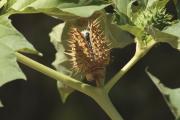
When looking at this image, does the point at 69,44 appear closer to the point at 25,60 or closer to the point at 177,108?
the point at 25,60

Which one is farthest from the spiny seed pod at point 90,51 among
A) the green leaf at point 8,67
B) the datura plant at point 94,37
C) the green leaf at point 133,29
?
the green leaf at point 8,67

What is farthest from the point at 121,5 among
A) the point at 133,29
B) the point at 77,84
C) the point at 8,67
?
the point at 8,67

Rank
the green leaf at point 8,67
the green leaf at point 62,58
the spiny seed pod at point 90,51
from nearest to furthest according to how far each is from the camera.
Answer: the green leaf at point 8,67 → the spiny seed pod at point 90,51 → the green leaf at point 62,58

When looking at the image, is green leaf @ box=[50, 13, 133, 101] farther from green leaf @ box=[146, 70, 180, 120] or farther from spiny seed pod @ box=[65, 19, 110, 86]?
green leaf @ box=[146, 70, 180, 120]

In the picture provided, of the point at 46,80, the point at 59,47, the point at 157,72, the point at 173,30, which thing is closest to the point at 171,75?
the point at 157,72

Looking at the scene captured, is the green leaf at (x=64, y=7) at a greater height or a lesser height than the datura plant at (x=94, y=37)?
greater

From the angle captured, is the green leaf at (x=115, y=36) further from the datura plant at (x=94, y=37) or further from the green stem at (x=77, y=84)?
the green stem at (x=77, y=84)
